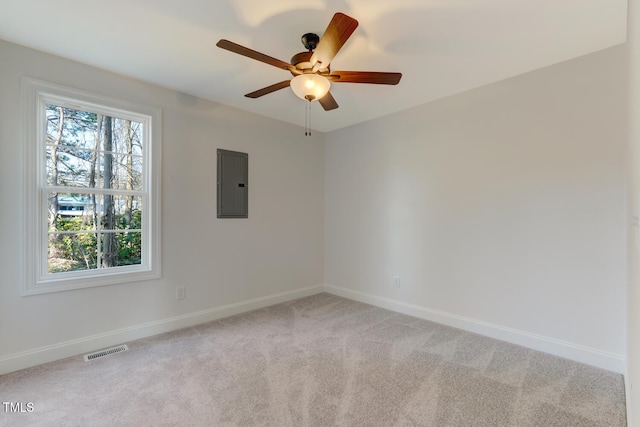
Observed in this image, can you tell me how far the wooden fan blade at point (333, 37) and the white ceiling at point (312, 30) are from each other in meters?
0.33

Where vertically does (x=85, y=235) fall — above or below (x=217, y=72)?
below

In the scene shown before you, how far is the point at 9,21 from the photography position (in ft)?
6.42

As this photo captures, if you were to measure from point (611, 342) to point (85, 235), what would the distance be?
14.2ft

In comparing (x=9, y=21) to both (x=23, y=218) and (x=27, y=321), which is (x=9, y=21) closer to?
(x=23, y=218)

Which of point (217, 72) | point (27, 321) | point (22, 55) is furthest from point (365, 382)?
point (22, 55)

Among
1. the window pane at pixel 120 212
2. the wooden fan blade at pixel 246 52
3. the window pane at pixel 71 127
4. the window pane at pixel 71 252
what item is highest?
the wooden fan blade at pixel 246 52

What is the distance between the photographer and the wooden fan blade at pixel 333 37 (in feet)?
4.79

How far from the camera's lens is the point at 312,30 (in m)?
2.03

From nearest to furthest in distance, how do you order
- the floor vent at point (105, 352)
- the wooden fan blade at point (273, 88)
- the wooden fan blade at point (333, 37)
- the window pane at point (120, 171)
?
the wooden fan blade at point (333, 37) < the wooden fan blade at point (273, 88) < the floor vent at point (105, 352) < the window pane at point (120, 171)

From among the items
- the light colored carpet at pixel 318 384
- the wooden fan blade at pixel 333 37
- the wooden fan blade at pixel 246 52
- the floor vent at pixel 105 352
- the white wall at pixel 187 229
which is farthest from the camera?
the floor vent at pixel 105 352

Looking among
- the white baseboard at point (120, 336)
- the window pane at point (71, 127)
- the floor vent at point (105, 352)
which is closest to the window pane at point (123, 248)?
the white baseboard at point (120, 336)

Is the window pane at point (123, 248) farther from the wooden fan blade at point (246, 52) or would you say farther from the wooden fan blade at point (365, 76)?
the wooden fan blade at point (365, 76)

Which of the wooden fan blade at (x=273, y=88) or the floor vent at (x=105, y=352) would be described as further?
the floor vent at (x=105, y=352)

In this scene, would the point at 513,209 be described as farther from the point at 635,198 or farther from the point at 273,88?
the point at 273,88
